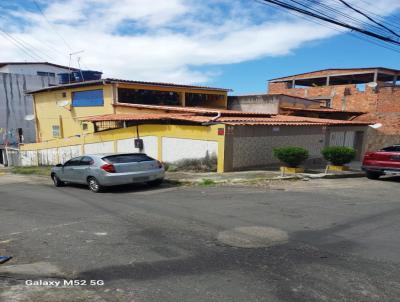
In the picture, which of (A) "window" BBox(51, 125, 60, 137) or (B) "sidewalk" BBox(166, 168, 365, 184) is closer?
(B) "sidewalk" BBox(166, 168, 365, 184)

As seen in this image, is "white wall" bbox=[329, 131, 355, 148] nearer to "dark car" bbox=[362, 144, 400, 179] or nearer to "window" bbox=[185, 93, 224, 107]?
"dark car" bbox=[362, 144, 400, 179]

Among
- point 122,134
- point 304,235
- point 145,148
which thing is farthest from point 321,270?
point 122,134

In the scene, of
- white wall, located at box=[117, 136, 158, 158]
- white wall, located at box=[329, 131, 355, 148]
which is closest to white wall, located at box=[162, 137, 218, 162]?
white wall, located at box=[117, 136, 158, 158]

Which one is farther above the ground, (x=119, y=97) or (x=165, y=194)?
(x=119, y=97)

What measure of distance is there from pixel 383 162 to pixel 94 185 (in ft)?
32.8

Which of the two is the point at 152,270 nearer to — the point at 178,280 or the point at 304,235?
the point at 178,280

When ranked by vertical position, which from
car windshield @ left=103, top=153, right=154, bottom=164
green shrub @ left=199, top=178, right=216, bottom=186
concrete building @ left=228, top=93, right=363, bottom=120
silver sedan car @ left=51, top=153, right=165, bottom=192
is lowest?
green shrub @ left=199, top=178, right=216, bottom=186

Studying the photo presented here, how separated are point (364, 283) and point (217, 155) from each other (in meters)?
10.7

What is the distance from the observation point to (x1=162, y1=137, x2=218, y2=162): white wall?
14.8m

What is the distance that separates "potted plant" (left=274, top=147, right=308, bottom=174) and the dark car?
2251mm

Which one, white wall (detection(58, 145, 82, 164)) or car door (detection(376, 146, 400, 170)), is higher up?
car door (detection(376, 146, 400, 170))

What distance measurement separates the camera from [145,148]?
18.0 m

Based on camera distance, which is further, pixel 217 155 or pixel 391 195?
pixel 217 155

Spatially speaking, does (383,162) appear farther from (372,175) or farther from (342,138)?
(342,138)
